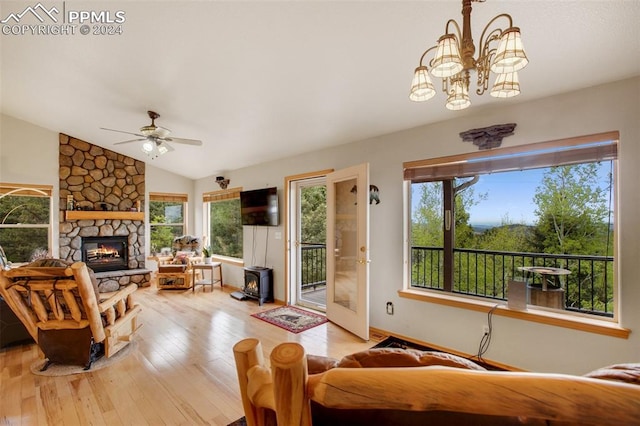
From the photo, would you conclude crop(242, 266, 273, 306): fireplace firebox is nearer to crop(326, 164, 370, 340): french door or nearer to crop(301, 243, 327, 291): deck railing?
crop(301, 243, 327, 291): deck railing

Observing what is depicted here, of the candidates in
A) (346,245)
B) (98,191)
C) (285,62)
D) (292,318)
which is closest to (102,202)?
(98,191)

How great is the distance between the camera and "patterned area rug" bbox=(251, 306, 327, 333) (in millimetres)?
3633

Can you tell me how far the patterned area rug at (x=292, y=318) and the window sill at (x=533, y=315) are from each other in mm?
1326

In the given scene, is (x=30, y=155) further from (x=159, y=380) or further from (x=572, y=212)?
(x=572, y=212)

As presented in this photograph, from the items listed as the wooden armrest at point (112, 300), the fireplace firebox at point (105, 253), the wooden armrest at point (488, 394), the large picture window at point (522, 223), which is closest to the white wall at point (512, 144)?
the large picture window at point (522, 223)

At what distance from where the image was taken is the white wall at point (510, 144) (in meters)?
2.07

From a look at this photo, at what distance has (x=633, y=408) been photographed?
0.51m

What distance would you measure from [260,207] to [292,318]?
1913 mm

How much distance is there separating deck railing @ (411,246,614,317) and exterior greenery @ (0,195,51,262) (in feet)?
20.6

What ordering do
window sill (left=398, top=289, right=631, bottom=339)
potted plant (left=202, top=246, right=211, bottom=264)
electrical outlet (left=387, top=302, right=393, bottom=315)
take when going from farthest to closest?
potted plant (left=202, top=246, right=211, bottom=264)
electrical outlet (left=387, top=302, right=393, bottom=315)
window sill (left=398, top=289, right=631, bottom=339)

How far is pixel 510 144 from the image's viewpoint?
8.33 feet

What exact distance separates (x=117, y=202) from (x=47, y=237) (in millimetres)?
1234

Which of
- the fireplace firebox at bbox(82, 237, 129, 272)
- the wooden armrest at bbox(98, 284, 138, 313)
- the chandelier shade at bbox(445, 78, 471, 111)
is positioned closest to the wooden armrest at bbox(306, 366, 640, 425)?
the chandelier shade at bbox(445, 78, 471, 111)

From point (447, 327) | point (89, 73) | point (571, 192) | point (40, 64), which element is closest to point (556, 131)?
point (571, 192)
